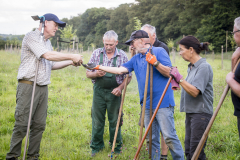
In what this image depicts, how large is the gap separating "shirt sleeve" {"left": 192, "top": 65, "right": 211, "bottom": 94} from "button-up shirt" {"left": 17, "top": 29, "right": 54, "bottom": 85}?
2418mm

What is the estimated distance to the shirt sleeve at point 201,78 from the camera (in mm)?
2789

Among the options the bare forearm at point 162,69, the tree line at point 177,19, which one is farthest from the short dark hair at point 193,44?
the tree line at point 177,19

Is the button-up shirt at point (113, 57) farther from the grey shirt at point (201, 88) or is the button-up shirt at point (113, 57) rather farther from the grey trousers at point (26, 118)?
the grey shirt at point (201, 88)

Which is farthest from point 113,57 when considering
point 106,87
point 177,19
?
point 177,19

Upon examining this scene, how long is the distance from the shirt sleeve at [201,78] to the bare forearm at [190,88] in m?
0.05

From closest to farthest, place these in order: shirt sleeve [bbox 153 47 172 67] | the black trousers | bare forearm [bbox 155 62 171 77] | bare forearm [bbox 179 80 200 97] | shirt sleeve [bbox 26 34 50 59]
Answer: bare forearm [bbox 179 80 200 97]
the black trousers
bare forearm [bbox 155 62 171 77]
shirt sleeve [bbox 153 47 172 67]
shirt sleeve [bbox 26 34 50 59]

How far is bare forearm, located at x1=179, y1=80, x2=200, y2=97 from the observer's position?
273cm

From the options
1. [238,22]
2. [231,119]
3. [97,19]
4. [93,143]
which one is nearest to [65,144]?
[93,143]

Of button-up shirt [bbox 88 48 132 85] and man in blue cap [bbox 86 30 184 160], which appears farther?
button-up shirt [bbox 88 48 132 85]

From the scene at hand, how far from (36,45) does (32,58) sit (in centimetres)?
27

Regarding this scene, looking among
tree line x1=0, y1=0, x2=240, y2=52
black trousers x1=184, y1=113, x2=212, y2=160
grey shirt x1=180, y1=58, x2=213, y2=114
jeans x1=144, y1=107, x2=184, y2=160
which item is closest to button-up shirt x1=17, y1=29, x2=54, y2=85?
jeans x1=144, y1=107, x2=184, y2=160

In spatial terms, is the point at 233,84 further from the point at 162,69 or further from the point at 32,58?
the point at 32,58

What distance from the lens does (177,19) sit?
173 feet

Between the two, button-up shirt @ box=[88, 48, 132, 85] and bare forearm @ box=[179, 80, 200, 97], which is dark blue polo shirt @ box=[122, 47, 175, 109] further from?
button-up shirt @ box=[88, 48, 132, 85]
